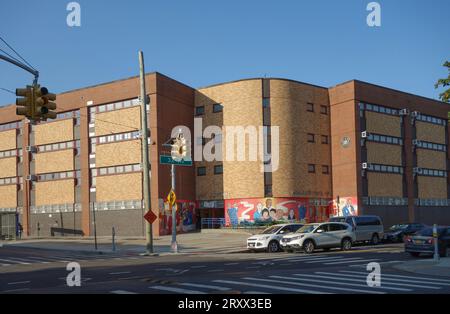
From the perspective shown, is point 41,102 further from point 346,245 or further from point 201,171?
point 201,171

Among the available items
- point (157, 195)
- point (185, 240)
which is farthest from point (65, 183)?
point (185, 240)

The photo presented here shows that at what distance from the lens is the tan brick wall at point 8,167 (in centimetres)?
5900

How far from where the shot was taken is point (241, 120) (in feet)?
169

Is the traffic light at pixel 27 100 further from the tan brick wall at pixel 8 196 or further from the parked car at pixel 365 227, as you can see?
the tan brick wall at pixel 8 196

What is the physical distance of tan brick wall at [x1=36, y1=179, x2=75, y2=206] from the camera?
54312 mm

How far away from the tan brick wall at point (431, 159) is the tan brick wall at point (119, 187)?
1202 inches

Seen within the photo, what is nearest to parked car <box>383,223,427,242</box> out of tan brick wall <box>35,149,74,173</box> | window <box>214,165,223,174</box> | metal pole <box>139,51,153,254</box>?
metal pole <box>139,51,153,254</box>

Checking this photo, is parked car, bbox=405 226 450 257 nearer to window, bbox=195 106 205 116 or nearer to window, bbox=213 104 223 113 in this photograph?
window, bbox=213 104 223 113

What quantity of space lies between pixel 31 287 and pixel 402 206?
4904 cm

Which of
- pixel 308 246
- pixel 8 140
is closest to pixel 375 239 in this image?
pixel 308 246

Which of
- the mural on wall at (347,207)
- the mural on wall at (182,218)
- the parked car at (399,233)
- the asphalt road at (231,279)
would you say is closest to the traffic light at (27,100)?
the asphalt road at (231,279)

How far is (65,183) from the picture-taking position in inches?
2153

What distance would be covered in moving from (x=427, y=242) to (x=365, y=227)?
11863 mm

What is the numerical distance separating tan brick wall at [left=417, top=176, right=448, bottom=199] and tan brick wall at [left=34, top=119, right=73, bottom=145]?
36837 millimetres
